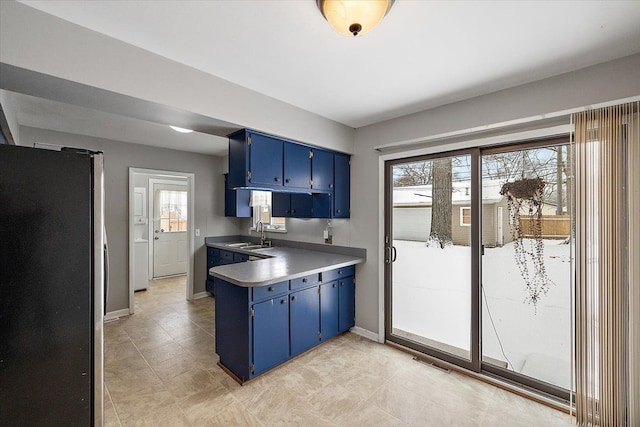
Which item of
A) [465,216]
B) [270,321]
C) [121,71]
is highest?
[121,71]

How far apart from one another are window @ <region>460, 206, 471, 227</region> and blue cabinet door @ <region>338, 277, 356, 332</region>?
1438 millimetres

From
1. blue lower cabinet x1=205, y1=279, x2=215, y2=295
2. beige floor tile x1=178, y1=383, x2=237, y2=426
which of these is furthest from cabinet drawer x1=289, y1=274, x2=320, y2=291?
blue lower cabinet x1=205, y1=279, x2=215, y2=295

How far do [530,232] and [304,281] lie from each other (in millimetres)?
2113

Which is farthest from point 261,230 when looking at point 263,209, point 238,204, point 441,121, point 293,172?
point 441,121

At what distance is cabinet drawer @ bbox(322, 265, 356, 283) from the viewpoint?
3.06 metres

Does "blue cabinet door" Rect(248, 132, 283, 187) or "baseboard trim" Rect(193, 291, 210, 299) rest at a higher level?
"blue cabinet door" Rect(248, 132, 283, 187)

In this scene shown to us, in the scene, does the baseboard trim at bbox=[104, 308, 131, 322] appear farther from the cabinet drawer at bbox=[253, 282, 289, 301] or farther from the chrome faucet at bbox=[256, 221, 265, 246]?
the cabinet drawer at bbox=[253, 282, 289, 301]

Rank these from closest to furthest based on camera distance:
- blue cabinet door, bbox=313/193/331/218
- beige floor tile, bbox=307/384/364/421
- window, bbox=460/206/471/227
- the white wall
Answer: the white wall, beige floor tile, bbox=307/384/364/421, window, bbox=460/206/471/227, blue cabinet door, bbox=313/193/331/218

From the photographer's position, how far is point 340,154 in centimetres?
346

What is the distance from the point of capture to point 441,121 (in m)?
2.71

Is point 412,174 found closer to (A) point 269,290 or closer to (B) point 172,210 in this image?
(A) point 269,290

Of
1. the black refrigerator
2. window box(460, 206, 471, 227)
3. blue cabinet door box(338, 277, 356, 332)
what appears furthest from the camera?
blue cabinet door box(338, 277, 356, 332)

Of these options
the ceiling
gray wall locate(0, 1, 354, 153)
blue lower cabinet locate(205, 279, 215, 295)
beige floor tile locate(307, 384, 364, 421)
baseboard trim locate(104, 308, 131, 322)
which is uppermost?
the ceiling

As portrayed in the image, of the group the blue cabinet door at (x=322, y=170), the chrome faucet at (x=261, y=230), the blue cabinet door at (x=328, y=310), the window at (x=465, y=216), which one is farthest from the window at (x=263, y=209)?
the window at (x=465, y=216)
